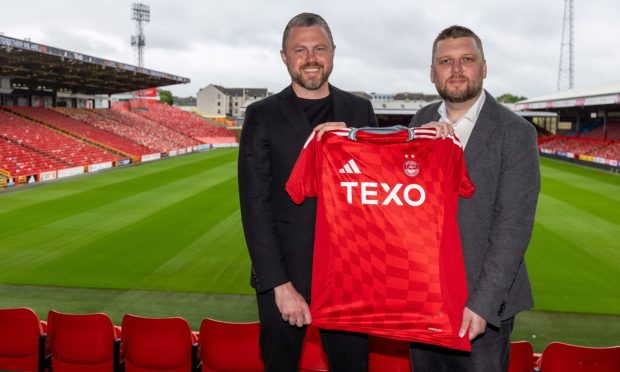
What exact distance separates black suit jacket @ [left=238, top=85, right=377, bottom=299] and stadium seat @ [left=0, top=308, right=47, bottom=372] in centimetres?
245

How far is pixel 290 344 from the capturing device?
270 centimetres

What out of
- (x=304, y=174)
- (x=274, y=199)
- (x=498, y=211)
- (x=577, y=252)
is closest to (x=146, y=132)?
(x=577, y=252)

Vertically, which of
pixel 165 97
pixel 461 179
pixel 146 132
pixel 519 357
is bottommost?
pixel 519 357

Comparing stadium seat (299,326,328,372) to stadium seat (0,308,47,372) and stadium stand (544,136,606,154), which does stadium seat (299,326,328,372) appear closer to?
stadium seat (0,308,47,372)

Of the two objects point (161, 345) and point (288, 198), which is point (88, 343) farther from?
point (288, 198)

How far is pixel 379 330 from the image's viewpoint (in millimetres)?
2371

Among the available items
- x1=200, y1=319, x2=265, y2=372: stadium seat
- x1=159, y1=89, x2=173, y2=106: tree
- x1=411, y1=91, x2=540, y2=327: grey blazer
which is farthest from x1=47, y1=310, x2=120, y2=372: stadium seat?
x1=159, y1=89, x2=173, y2=106: tree

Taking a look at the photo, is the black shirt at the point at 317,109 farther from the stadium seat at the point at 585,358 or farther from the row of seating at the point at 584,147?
the row of seating at the point at 584,147

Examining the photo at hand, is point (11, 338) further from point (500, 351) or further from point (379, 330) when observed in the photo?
point (500, 351)

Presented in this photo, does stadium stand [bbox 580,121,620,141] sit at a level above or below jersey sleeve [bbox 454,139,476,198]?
above

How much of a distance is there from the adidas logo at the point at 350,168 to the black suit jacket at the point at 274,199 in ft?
0.92

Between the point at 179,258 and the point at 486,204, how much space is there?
8.57m

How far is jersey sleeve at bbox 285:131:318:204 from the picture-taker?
248 centimetres

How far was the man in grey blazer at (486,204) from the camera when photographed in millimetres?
2334
